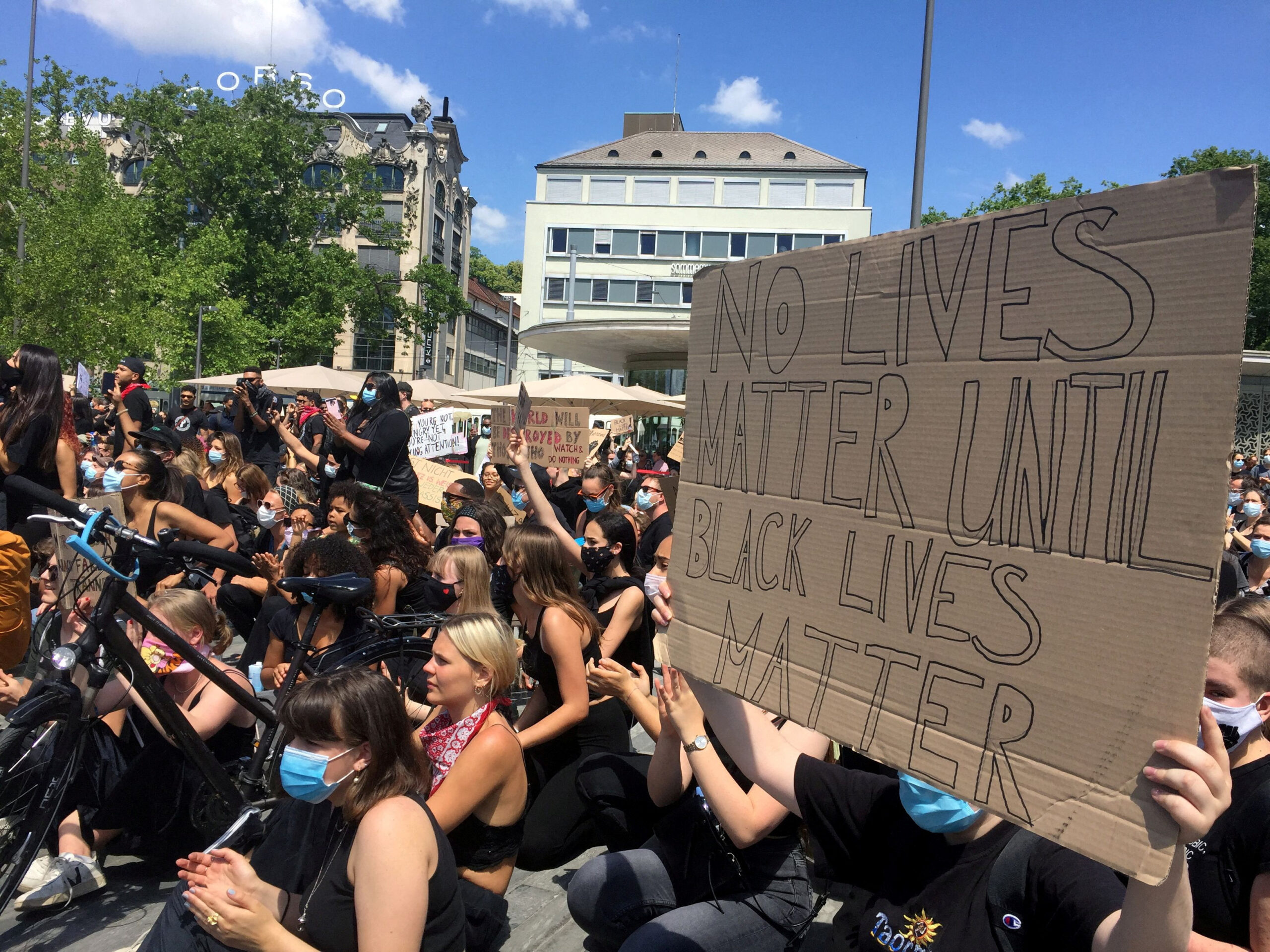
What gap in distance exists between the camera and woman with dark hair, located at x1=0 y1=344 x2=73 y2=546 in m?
5.03

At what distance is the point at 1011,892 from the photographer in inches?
79.4

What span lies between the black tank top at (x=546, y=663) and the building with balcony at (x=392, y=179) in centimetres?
5418

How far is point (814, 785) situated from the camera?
2381 millimetres

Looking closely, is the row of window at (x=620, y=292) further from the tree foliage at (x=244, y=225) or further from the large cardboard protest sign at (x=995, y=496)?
the large cardboard protest sign at (x=995, y=496)

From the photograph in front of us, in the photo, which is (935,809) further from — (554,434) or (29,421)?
(554,434)

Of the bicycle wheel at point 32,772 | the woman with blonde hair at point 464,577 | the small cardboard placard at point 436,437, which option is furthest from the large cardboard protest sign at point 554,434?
the bicycle wheel at point 32,772

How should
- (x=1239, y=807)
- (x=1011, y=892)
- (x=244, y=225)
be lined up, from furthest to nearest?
(x=244, y=225) < (x=1239, y=807) < (x=1011, y=892)

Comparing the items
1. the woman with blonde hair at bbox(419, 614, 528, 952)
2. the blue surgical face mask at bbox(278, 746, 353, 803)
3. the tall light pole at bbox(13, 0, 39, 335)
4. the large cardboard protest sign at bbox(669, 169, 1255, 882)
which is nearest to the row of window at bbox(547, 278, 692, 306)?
the tall light pole at bbox(13, 0, 39, 335)

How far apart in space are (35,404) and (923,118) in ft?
25.7

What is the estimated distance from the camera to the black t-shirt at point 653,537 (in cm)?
630

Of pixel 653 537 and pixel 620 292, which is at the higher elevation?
pixel 620 292

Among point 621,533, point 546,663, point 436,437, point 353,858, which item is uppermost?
point 436,437

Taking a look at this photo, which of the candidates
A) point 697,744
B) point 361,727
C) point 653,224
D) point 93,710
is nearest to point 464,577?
point 93,710

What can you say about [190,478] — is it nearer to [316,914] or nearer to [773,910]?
[316,914]
